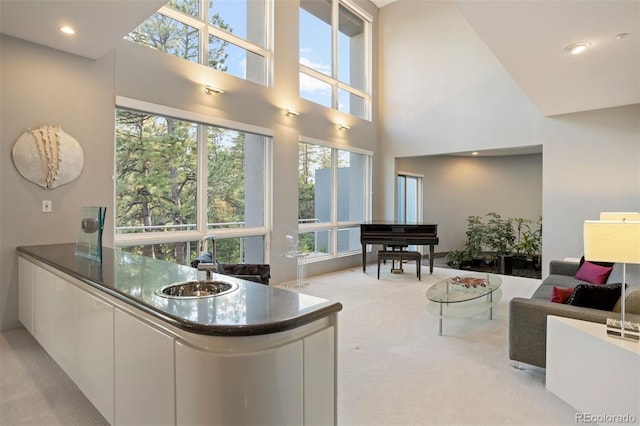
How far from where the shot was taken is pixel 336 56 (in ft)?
22.3

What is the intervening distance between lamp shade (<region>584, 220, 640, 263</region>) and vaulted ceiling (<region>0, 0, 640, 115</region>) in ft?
5.76

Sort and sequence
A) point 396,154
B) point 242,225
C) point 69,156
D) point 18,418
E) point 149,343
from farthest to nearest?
1. point 396,154
2. point 242,225
3. point 69,156
4. point 18,418
5. point 149,343

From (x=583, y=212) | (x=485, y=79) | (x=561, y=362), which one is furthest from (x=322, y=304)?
(x=485, y=79)

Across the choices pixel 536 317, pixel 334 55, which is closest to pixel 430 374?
pixel 536 317

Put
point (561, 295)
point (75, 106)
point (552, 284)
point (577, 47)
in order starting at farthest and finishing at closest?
point (552, 284), point (75, 106), point (577, 47), point (561, 295)

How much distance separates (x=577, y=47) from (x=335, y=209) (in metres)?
4.34

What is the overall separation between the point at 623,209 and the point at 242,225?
5646 mm

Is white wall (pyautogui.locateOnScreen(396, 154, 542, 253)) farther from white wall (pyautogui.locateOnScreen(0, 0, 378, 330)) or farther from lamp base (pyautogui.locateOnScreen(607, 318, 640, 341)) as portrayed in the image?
lamp base (pyautogui.locateOnScreen(607, 318, 640, 341))

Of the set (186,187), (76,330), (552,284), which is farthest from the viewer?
(186,187)

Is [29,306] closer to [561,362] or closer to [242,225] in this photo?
[242,225]

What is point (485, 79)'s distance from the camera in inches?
253

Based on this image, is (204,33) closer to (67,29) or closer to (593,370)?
(67,29)

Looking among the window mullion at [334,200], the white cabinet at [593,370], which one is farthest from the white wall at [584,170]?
the white cabinet at [593,370]

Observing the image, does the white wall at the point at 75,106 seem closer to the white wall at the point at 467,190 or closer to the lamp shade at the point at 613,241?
the lamp shade at the point at 613,241
